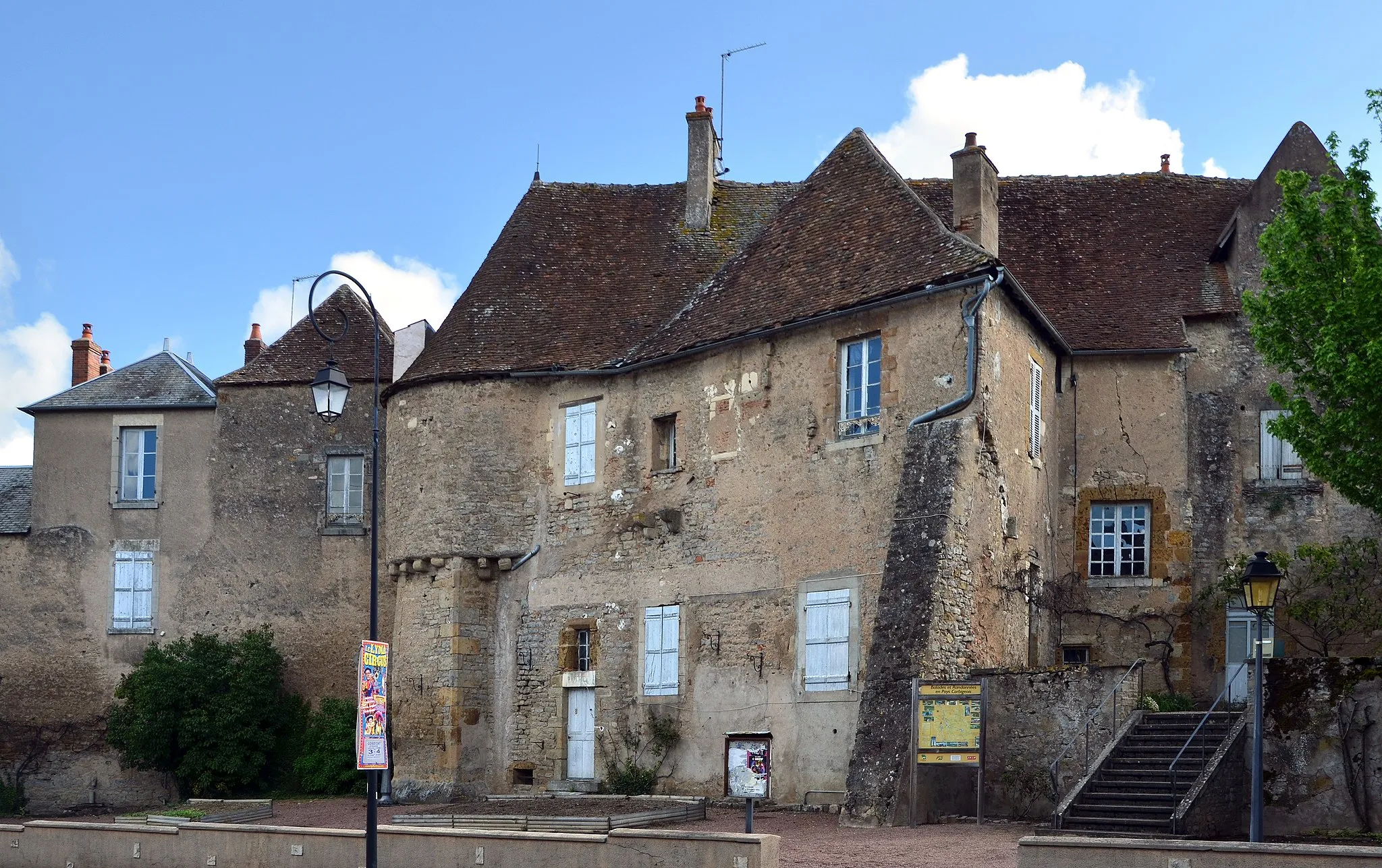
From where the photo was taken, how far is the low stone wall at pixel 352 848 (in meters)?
12.6

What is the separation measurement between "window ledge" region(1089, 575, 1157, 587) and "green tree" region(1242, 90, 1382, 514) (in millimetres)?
4137

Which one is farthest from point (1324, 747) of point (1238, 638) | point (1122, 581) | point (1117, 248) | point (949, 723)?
point (1117, 248)

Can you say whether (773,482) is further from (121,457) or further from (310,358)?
(121,457)

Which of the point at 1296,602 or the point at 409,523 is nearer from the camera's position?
the point at 1296,602

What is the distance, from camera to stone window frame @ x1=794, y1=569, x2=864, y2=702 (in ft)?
62.5

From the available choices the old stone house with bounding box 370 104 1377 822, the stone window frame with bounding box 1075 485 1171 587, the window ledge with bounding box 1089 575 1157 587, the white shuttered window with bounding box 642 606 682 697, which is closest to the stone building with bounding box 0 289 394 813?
the old stone house with bounding box 370 104 1377 822

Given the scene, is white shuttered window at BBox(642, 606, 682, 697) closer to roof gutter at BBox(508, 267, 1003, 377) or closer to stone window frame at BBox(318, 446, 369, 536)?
roof gutter at BBox(508, 267, 1003, 377)

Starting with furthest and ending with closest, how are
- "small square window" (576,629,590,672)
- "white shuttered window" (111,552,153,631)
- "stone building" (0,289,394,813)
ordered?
"white shuttered window" (111,552,153,631) < "stone building" (0,289,394,813) < "small square window" (576,629,590,672)

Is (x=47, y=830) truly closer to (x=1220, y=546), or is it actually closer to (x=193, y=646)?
(x=193, y=646)

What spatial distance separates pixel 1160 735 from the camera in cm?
1636

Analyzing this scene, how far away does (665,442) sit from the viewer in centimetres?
2225

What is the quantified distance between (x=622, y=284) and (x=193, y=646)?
Result: 9.02 meters

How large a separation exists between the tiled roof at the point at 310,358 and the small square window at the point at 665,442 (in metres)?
5.93

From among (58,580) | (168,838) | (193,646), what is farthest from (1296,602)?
(58,580)
